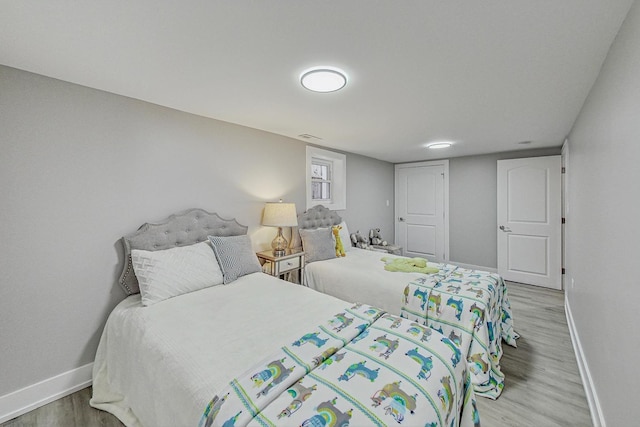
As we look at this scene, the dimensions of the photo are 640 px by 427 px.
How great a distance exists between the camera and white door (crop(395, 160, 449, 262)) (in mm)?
5254

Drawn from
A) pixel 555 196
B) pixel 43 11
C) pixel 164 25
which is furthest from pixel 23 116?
pixel 555 196

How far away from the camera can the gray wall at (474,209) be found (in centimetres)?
469

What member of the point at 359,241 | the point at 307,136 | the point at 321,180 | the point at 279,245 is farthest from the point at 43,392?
the point at 359,241

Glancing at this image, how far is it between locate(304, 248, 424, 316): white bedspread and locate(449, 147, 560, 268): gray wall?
257 centimetres

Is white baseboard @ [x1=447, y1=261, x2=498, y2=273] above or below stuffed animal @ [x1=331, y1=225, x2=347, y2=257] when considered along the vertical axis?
below

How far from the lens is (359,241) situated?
181 inches

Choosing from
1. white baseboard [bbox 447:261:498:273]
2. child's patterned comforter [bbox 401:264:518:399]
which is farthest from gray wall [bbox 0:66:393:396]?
white baseboard [bbox 447:261:498:273]

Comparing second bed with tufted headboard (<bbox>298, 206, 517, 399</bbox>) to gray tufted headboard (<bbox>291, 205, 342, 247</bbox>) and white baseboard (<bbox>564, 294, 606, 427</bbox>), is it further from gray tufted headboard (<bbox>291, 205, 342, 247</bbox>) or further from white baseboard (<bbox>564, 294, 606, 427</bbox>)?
white baseboard (<bbox>564, 294, 606, 427</bbox>)

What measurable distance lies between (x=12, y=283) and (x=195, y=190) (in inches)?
54.3

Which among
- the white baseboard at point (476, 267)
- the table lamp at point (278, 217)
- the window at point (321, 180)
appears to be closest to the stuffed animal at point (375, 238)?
the window at point (321, 180)

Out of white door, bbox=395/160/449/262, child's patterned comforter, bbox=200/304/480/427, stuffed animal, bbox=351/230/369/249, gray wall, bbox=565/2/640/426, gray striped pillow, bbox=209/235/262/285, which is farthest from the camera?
white door, bbox=395/160/449/262

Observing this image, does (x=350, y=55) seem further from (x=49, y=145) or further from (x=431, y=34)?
(x=49, y=145)

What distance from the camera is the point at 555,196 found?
402 centimetres

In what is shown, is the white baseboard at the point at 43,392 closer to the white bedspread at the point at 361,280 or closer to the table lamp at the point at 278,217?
the table lamp at the point at 278,217
